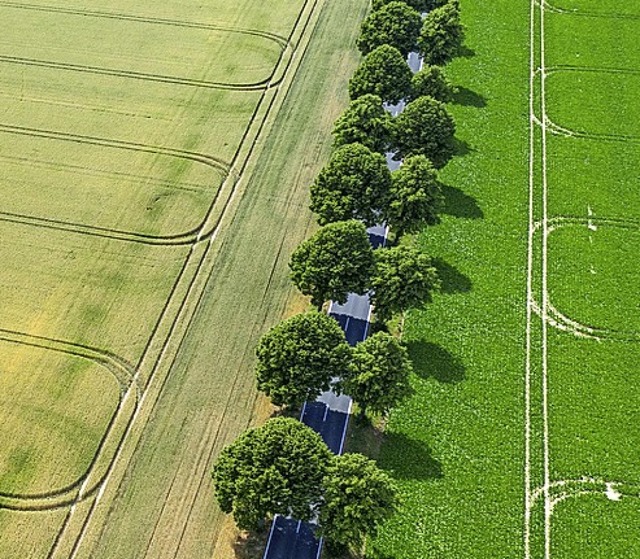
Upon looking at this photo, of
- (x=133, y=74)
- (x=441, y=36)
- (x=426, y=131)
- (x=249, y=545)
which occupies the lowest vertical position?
(x=249, y=545)

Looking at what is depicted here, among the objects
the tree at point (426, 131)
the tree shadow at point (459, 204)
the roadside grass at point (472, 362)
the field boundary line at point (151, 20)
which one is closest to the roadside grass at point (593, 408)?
the roadside grass at point (472, 362)

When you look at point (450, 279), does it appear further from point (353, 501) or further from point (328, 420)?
point (353, 501)

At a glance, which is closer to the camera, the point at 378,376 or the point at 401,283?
the point at 378,376

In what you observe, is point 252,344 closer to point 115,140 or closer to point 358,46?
point 115,140

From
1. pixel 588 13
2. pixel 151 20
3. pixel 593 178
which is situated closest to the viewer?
pixel 593 178

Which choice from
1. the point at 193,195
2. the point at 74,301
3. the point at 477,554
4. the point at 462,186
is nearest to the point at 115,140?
the point at 193,195

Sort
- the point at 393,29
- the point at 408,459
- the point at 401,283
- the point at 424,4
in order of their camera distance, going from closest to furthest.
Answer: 1. the point at 408,459
2. the point at 401,283
3. the point at 393,29
4. the point at 424,4

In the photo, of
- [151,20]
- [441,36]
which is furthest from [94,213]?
[441,36]

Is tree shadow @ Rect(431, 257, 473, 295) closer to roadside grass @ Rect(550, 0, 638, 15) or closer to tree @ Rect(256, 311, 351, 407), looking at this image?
tree @ Rect(256, 311, 351, 407)
